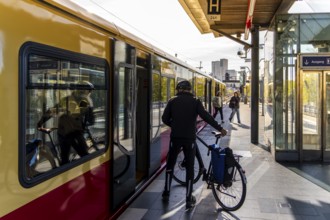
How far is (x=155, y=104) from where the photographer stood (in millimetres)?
7059

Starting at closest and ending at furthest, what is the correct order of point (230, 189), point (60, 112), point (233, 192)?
1. point (60, 112)
2. point (233, 192)
3. point (230, 189)

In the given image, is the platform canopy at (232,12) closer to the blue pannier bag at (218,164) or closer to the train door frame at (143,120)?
the train door frame at (143,120)

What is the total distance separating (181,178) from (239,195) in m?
1.52

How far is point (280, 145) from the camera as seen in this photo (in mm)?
8820

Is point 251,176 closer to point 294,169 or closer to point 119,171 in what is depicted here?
point 294,169

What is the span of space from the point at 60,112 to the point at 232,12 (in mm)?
8104

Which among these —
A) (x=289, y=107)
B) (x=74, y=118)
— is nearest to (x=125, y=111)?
(x=74, y=118)

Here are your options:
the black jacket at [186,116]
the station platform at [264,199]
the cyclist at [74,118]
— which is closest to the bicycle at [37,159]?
the cyclist at [74,118]

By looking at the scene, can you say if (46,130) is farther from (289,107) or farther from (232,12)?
(232,12)

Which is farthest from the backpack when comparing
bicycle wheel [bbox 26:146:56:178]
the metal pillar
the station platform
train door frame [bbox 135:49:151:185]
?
the metal pillar

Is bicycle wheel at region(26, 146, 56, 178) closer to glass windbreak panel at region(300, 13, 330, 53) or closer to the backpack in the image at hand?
the backpack

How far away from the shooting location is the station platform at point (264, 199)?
4934mm

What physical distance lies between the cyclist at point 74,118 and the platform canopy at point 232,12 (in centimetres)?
444

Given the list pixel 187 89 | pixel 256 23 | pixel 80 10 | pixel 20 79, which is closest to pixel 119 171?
pixel 187 89
